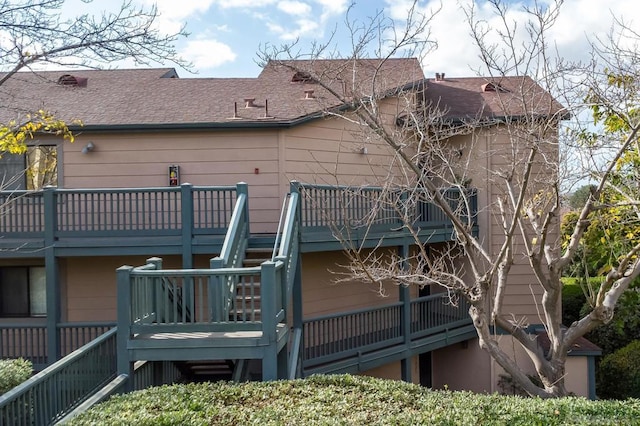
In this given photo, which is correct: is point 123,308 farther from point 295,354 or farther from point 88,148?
point 88,148

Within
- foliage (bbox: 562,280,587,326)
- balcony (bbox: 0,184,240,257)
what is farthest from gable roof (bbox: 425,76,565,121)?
foliage (bbox: 562,280,587,326)

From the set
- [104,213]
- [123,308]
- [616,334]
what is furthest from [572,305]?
[123,308]

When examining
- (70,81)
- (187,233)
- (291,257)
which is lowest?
(291,257)

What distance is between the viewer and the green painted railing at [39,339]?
411 inches

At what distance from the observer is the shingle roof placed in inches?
475

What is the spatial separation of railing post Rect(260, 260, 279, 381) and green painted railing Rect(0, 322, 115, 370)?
451 cm

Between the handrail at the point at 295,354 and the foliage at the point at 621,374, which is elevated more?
the handrail at the point at 295,354

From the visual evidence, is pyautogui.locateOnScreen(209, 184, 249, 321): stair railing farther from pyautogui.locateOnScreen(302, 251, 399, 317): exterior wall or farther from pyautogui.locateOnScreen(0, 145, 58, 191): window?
pyautogui.locateOnScreen(0, 145, 58, 191): window

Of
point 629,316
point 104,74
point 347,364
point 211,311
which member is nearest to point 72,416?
point 211,311

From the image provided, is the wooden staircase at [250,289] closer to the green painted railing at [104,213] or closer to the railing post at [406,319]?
the green painted railing at [104,213]

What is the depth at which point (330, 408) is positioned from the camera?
19.8ft

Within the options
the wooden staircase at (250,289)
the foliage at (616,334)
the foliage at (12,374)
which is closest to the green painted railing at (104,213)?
the wooden staircase at (250,289)

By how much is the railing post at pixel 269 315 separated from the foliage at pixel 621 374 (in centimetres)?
1037

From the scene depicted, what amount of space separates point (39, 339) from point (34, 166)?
380cm
